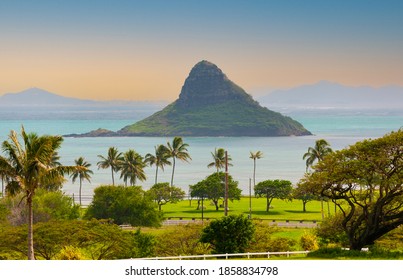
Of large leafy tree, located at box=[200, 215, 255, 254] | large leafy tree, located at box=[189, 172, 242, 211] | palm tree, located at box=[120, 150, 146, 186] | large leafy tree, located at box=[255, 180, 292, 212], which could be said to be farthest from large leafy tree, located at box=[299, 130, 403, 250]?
palm tree, located at box=[120, 150, 146, 186]

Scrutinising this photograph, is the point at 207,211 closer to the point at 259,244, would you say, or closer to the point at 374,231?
the point at 259,244

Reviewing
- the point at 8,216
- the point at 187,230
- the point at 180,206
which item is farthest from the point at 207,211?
the point at 187,230

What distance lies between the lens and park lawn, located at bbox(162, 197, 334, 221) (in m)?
84.9

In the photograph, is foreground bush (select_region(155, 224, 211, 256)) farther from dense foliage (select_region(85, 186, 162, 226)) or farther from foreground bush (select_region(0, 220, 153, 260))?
dense foliage (select_region(85, 186, 162, 226))

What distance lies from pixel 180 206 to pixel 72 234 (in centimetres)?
6042

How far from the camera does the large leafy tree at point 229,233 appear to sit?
3878 centimetres

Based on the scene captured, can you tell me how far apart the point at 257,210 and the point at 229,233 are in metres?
54.5

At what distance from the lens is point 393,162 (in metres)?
29.3

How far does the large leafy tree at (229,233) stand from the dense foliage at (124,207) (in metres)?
31.2

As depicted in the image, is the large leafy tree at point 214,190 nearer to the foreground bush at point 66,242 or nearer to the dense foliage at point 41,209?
the dense foliage at point 41,209

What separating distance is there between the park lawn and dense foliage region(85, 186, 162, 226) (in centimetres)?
1150

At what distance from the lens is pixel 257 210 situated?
92938 millimetres

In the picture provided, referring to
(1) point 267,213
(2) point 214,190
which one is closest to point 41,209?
(1) point 267,213

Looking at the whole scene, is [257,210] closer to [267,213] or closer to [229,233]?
[267,213]
